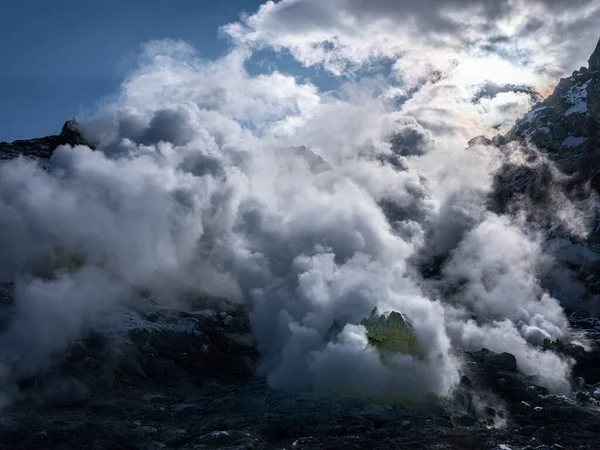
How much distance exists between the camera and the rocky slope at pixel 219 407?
67.6m

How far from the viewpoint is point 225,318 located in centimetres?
12450

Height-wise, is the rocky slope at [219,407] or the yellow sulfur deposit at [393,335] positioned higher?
the yellow sulfur deposit at [393,335]

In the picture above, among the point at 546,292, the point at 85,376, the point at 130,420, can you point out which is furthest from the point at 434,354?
the point at 546,292

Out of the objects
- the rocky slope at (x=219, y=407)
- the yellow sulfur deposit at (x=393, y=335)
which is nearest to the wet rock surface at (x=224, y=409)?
the rocky slope at (x=219, y=407)

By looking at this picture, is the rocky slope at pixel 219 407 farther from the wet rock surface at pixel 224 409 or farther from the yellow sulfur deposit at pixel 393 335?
the yellow sulfur deposit at pixel 393 335

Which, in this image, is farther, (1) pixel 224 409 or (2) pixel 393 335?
(2) pixel 393 335

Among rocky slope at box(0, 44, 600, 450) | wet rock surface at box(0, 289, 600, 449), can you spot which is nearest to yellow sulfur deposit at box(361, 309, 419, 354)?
wet rock surface at box(0, 289, 600, 449)

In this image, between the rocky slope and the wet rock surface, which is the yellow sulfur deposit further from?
the rocky slope

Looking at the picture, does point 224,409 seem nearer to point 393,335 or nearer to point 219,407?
point 219,407

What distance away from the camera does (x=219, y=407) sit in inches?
3155

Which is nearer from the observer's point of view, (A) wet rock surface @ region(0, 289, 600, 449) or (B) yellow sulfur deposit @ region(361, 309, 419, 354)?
(A) wet rock surface @ region(0, 289, 600, 449)

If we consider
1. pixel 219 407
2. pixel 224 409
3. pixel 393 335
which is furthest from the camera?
pixel 393 335

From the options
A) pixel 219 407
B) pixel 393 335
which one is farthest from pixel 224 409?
pixel 393 335

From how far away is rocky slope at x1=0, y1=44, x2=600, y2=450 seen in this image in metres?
67.6
